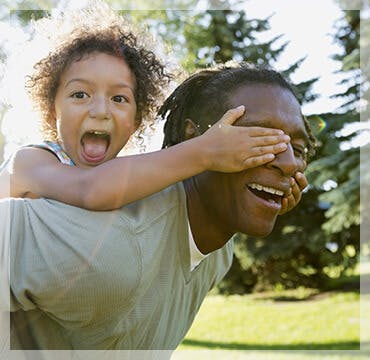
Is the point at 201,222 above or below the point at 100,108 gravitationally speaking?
below

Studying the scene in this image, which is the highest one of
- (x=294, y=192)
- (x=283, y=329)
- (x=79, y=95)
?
(x=79, y=95)

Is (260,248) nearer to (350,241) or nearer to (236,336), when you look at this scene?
(350,241)

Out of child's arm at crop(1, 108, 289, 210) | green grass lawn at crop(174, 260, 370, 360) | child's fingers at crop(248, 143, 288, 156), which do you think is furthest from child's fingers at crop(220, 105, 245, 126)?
green grass lawn at crop(174, 260, 370, 360)

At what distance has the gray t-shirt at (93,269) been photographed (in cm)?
135

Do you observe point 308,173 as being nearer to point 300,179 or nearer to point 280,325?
point 280,325

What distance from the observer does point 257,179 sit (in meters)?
1.68

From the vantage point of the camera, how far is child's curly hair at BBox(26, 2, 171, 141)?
2.29 metres

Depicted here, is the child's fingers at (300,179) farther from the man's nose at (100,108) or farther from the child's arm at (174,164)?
the man's nose at (100,108)

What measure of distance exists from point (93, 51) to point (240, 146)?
0.82m

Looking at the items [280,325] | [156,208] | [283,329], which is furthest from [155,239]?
[280,325]

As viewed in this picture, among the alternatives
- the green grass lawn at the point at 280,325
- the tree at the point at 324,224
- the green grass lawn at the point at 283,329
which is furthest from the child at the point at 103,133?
the tree at the point at 324,224

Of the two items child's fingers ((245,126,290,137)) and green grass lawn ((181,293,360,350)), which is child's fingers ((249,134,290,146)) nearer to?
child's fingers ((245,126,290,137))

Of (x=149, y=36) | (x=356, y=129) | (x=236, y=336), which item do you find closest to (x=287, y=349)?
(x=236, y=336)

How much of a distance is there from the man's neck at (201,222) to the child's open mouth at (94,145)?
59cm
